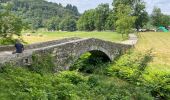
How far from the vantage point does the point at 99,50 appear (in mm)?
33750

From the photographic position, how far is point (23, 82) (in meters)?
18.9

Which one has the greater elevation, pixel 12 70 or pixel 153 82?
pixel 12 70

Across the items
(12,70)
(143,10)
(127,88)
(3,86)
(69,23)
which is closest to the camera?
(3,86)

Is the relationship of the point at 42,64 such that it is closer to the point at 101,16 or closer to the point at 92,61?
the point at 92,61

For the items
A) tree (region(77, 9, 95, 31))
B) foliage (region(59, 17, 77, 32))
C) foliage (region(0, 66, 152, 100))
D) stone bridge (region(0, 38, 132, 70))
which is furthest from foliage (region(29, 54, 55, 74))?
foliage (region(59, 17, 77, 32))

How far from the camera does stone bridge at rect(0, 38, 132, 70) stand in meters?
20.4

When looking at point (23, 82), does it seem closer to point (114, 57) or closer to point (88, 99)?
point (88, 99)

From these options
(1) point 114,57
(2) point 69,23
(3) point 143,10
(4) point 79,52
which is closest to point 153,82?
(4) point 79,52

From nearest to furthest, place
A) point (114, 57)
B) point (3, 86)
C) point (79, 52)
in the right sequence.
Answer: point (3, 86) → point (79, 52) → point (114, 57)

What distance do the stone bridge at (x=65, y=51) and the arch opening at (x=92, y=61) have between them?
0.13 meters

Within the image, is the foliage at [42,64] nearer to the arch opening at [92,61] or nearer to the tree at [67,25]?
the arch opening at [92,61]

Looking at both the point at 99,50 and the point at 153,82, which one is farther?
the point at 99,50

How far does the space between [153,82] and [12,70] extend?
13542 mm

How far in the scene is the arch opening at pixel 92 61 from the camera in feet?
105
